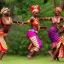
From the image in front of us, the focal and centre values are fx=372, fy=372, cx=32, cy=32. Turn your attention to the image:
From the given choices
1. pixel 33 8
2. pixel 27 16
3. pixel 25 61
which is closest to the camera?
pixel 25 61

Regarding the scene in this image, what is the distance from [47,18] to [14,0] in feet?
5.53

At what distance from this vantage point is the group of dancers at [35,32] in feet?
31.0

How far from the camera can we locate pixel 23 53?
34.0 feet

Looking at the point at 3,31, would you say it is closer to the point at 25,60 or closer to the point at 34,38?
the point at 34,38

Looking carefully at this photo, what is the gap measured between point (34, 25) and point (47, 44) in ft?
2.99

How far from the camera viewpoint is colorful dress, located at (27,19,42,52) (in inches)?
381

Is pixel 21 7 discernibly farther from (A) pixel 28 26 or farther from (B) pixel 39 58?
(B) pixel 39 58

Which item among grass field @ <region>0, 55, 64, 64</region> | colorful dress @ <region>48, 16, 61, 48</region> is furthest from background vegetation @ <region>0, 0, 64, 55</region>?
colorful dress @ <region>48, 16, 61, 48</region>

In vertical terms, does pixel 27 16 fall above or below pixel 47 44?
above

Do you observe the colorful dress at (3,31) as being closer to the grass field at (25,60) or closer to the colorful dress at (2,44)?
the colorful dress at (2,44)

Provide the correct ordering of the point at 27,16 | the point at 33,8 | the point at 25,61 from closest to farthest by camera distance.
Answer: the point at 25,61 → the point at 33,8 → the point at 27,16

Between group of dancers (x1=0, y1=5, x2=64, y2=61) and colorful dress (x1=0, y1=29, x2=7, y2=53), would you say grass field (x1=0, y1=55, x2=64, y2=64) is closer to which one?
group of dancers (x1=0, y1=5, x2=64, y2=61)

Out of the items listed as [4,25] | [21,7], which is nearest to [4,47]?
[4,25]

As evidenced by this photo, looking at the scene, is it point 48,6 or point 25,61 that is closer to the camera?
point 25,61
